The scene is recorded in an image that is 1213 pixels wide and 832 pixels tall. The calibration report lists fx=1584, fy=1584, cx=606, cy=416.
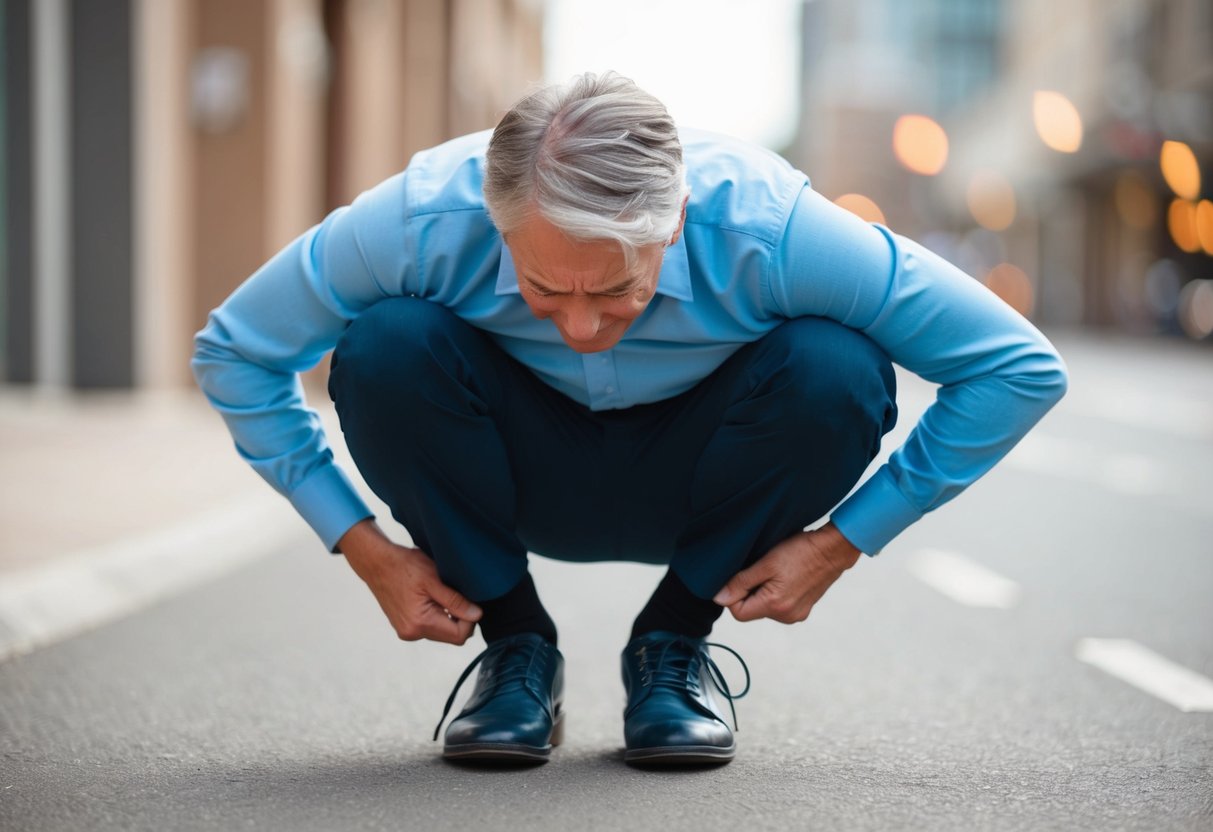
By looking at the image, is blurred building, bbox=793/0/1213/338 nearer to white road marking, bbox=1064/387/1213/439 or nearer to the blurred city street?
white road marking, bbox=1064/387/1213/439

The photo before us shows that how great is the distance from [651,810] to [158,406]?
353 inches

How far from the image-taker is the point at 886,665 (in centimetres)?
385

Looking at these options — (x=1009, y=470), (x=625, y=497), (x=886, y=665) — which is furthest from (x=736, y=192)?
(x=1009, y=470)

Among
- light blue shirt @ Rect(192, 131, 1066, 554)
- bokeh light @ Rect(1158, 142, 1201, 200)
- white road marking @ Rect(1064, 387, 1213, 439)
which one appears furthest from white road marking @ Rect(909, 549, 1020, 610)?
bokeh light @ Rect(1158, 142, 1201, 200)

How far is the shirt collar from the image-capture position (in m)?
2.65

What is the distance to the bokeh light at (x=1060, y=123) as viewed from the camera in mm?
34031

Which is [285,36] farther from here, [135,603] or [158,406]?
[135,603]

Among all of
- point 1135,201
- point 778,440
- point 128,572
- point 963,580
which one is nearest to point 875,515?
point 778,440

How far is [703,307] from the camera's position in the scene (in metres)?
2.74

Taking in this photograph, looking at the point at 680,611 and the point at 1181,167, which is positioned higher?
the point at 680,611

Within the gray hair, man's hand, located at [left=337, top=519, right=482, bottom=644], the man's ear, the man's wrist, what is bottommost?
man's hand, located at [left=337, top=519, right=482, bottom=644]

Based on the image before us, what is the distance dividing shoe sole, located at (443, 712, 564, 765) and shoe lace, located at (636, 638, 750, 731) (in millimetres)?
247

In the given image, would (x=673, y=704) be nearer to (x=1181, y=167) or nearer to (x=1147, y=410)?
(x=1147, y=410)

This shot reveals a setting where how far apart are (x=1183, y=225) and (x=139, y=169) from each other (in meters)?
29.4
